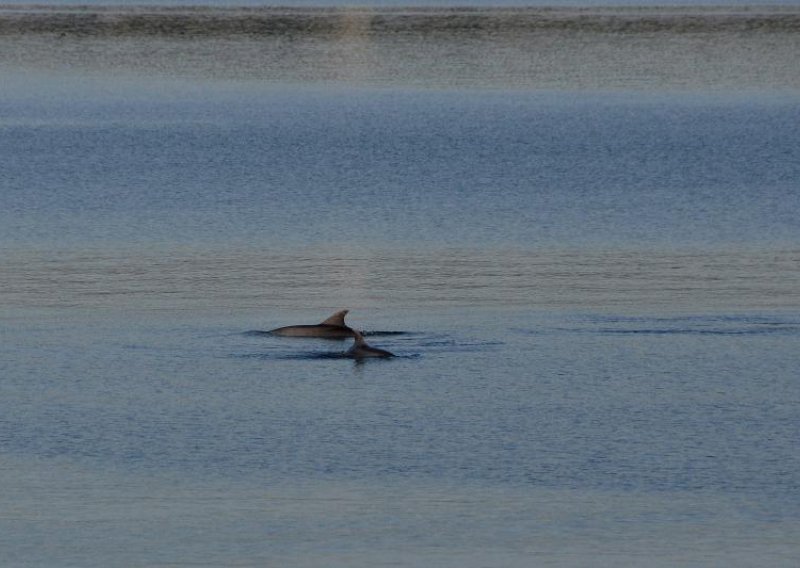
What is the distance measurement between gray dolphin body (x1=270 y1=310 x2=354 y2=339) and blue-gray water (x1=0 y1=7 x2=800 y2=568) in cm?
26

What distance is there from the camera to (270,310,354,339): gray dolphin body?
2860cm

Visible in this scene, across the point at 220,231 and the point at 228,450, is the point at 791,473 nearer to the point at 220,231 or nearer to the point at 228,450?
the point at 228,450

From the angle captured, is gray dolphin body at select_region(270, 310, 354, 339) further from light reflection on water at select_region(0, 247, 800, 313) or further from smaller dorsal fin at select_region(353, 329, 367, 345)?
light reflection on water at select_region(0, 247, 800, 313)

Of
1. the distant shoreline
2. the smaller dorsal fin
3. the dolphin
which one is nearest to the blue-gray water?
the dolphin

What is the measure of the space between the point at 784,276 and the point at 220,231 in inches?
450

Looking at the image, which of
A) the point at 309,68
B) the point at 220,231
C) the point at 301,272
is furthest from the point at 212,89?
the point at 301,272

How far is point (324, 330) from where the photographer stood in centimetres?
2886

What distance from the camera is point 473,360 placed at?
2717 cm

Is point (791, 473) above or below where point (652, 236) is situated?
below

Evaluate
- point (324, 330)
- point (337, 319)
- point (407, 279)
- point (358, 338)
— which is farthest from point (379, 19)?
point (358, 338)

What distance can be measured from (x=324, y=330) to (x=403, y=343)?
1.15 metres

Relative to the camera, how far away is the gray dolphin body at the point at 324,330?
28.6 m

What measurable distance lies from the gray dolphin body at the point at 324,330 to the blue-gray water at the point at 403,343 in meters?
0.26

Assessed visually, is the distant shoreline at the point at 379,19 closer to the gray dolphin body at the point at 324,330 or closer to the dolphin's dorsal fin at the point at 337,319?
the gray dolphin body at the point at 324,330
